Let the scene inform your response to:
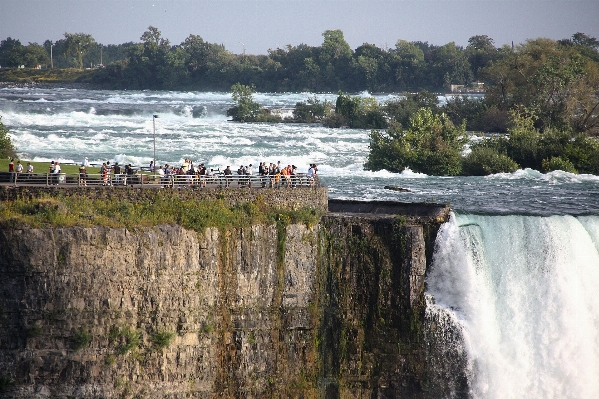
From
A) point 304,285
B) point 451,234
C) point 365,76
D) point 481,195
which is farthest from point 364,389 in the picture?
point 365,76

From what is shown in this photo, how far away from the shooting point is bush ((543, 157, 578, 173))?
189 ft

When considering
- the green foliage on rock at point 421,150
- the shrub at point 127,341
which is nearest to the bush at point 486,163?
the green foliage on rock at point 421,150

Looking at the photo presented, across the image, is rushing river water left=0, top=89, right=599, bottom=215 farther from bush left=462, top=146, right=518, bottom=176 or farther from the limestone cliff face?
the limestone cliff face

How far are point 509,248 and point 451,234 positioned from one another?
8.44ft

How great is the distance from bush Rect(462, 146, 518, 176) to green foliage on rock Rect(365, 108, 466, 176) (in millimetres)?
687

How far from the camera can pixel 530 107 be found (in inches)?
3132

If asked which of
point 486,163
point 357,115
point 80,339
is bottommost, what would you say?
point 80,339

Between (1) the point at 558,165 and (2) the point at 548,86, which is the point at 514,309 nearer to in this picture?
(1) the point at 558,165

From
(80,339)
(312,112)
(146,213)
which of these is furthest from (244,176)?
(312,112)

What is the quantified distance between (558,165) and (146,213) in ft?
117

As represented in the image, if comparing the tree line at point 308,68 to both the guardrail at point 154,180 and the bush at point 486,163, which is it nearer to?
the bush at point 486,163

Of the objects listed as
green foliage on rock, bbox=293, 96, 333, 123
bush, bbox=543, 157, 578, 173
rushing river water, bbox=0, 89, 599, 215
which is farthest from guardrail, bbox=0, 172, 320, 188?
green foliage on rock, bbox=293, 96, 333, 123

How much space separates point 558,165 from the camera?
57.9 metres

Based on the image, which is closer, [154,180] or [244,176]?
[244,176]
